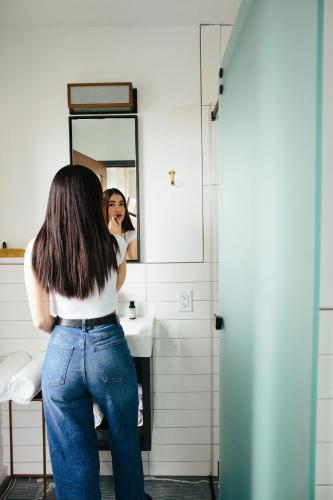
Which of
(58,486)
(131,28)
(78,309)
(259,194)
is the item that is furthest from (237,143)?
(58,486)

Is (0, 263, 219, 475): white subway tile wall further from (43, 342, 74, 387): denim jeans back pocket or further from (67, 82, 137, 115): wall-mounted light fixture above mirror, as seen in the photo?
(67, 82, 137, 115): wall-mounted light fixture above mirror

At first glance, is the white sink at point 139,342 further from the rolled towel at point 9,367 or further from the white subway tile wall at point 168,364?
the rolled towel at point 9,367

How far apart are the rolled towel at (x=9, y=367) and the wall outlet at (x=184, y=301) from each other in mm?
865

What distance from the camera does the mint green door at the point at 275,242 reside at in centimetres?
75

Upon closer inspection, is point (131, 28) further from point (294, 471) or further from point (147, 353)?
point (294, 471)

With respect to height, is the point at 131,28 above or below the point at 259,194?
above

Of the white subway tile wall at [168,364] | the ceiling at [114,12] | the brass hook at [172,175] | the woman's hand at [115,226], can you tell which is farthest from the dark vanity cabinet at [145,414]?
the ceiling at [114,12]

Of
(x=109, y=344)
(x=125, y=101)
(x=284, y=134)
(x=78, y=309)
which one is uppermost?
(x=125, y=101)

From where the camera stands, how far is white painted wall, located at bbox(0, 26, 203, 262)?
1.91 m

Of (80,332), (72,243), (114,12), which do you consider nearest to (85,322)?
(80,332)

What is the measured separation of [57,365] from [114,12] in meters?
1.70

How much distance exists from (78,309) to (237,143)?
816mm

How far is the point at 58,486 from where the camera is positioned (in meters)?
1.37

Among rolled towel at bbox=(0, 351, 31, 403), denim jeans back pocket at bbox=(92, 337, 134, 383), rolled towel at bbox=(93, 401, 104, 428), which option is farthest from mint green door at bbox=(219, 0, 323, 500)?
rolled towel at bbox=(0, 351, 31, 403)
